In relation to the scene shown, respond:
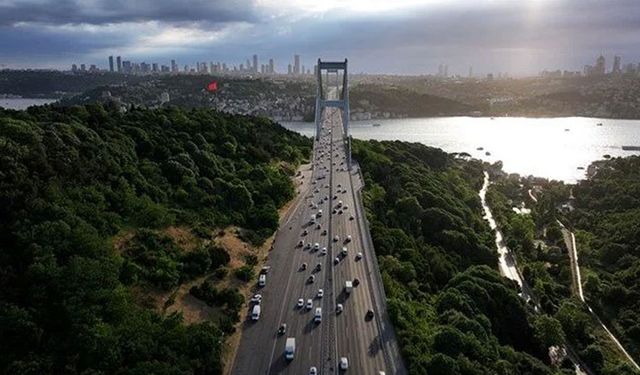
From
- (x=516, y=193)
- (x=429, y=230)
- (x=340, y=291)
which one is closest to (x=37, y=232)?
(x=340, y=291)

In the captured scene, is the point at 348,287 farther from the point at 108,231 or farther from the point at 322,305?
the point at 108,231

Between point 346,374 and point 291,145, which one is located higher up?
point 291,145

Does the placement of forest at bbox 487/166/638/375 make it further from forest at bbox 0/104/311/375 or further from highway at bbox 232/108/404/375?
forest at bbox 0/104/311/375

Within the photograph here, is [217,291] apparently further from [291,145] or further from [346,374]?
[291,145]

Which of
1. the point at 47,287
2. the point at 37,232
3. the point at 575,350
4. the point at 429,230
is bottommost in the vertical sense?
the point at 575,350

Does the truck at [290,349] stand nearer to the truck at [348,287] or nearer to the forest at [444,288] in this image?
the forest at [444,288]

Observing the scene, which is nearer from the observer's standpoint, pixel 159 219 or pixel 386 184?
pixel 159 219
